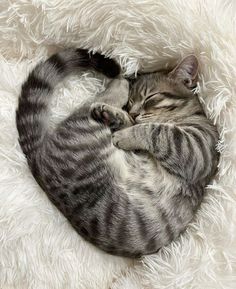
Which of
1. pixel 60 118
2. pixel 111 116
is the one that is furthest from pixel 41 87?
pixel 111 116

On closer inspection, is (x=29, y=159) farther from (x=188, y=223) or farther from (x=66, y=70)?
(x=188, y=223)

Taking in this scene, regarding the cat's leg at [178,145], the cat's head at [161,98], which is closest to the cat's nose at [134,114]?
the cat's head at [161,98]

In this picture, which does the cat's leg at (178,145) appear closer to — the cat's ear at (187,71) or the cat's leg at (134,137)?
the cat's leg at (134,137)

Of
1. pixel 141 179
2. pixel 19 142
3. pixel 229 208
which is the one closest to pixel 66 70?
pixel 19 142

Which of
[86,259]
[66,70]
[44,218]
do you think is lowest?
[86,259]

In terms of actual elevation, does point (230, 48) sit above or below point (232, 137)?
above

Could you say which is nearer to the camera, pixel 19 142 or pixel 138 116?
pixel 19 142

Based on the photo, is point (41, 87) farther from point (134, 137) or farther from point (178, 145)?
point (178, 145)

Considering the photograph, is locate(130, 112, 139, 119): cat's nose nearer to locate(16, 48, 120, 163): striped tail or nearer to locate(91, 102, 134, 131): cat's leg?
locate(91, 102, 134, 131): cat's leg
